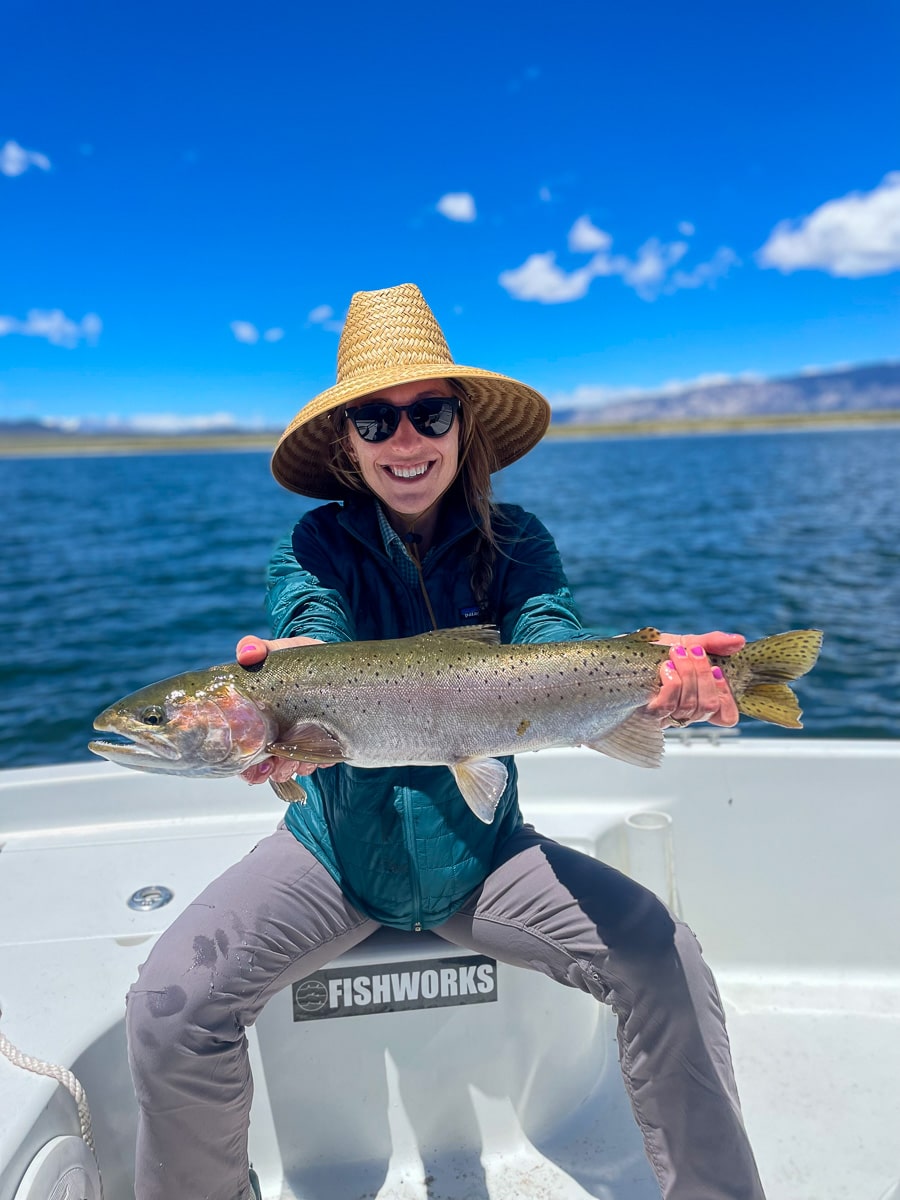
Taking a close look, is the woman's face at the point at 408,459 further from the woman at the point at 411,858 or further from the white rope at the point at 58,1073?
the white rope at the point at 58,1073

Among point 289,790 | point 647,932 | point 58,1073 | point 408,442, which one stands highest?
point 408,442

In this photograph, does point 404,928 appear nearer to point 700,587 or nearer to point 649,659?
point 649,659

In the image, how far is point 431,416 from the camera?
11.2 ft

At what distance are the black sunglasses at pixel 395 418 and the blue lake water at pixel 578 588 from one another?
1.31 meters

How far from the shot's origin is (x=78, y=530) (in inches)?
1495

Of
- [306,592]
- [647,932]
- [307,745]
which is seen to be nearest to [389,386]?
[306,592]

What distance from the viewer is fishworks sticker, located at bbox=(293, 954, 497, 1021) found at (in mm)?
3410

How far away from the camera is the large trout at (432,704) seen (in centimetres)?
292

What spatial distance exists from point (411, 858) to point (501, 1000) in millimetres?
973

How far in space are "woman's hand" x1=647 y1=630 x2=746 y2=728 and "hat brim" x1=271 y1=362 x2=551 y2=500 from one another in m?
1.36

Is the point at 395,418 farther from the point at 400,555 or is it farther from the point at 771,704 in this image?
the point at 771,704

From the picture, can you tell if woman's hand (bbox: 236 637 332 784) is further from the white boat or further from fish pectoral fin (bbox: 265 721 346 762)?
the white boat

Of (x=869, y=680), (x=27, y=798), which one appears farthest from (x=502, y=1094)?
(x=869, y=680)

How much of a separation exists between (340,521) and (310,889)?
57.6 inches
